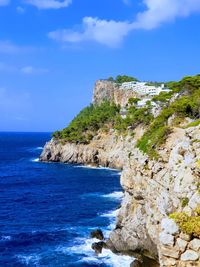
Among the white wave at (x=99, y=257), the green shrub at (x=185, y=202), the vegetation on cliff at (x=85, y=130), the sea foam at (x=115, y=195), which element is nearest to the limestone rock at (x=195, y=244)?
the green shrub at (x=185, y=202)

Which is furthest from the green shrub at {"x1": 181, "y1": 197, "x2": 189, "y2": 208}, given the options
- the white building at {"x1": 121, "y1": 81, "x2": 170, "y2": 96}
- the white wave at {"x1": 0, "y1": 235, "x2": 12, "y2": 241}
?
the white building at {"x1": 121, "y1": 81, "x2": 170, "y2": 96}

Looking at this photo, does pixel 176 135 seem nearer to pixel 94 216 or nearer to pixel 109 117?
pixel 94 216

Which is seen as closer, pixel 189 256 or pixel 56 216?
pixel 189 256

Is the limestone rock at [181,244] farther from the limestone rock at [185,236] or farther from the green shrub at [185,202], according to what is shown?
the green shrub at [185,202]

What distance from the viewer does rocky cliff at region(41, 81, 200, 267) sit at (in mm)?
30141

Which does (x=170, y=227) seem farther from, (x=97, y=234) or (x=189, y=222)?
(x=97, y=234)

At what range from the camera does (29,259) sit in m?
48.1

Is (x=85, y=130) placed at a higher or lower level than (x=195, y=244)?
higher

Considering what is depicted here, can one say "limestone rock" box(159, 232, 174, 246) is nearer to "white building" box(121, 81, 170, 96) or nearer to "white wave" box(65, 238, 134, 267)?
"white wave" box(65, 238, 134, 267)

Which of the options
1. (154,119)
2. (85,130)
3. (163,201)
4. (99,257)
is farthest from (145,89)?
(163,201)

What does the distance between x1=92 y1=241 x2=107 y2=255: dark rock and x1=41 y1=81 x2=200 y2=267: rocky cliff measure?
0.91 metres

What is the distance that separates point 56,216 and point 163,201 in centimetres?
3107

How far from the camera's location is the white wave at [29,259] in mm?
47156

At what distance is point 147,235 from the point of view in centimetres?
4659
